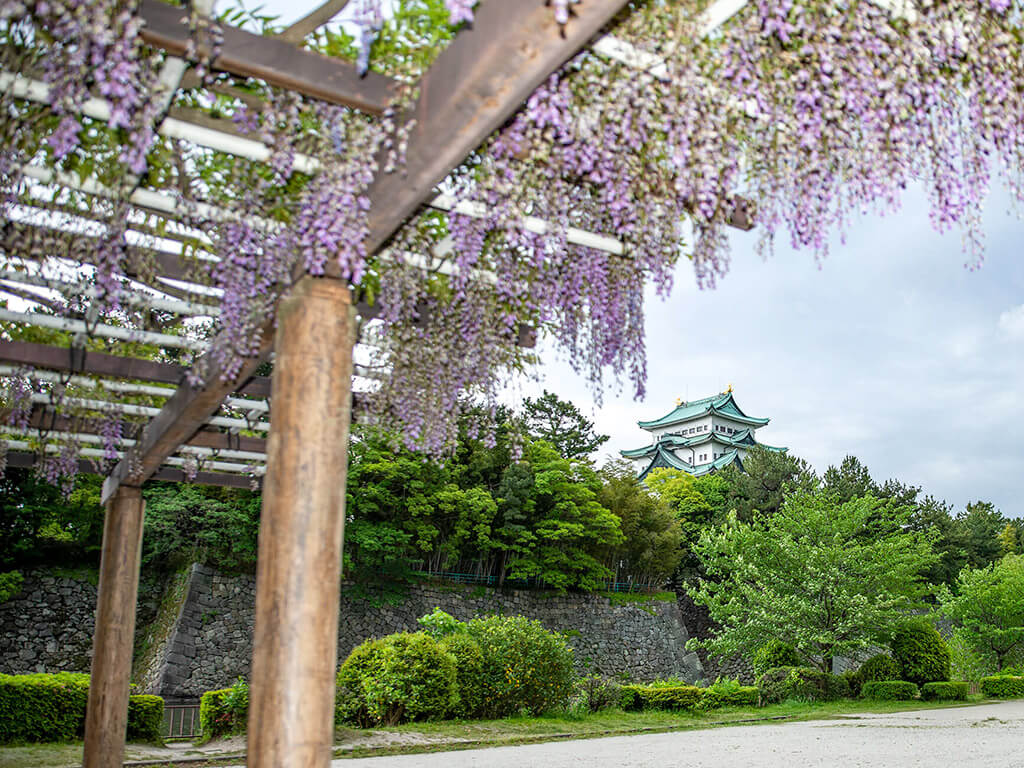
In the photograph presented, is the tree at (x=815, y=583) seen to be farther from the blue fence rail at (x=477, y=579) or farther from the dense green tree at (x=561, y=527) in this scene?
the blue fence rail at (x=477, y=579)

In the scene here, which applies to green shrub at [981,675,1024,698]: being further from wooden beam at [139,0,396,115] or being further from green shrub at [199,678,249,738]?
wooden beam at [139,0,396,115]

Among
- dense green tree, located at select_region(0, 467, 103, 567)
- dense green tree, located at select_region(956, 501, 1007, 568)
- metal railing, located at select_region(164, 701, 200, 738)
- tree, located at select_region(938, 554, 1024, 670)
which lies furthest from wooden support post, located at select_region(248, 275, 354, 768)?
dense green tree, located at select_region(956, 501, 1007, 568)

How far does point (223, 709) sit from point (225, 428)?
5.62 metres

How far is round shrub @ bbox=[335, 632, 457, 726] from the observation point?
33.8 ft

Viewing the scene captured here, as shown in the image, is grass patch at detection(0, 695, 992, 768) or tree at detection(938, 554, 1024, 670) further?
tree at detection(938, 554, 1024, 670)

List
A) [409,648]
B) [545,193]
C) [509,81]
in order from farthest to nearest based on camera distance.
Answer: [409,648], [545,193], [509,81]

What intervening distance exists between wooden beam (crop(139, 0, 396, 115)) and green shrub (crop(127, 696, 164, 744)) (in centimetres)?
895

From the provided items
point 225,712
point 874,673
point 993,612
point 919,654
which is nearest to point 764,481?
point 993,612

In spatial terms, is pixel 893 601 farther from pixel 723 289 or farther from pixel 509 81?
pixel 509 81

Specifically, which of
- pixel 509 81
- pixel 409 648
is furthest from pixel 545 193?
pixel 409 648

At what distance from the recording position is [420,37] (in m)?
2.64

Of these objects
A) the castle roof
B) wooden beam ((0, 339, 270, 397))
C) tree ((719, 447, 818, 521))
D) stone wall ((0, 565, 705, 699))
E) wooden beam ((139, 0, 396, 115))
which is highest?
the castle roof

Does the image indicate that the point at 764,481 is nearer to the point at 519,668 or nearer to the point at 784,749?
the point at 519,668

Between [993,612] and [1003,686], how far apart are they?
2.18 meters
